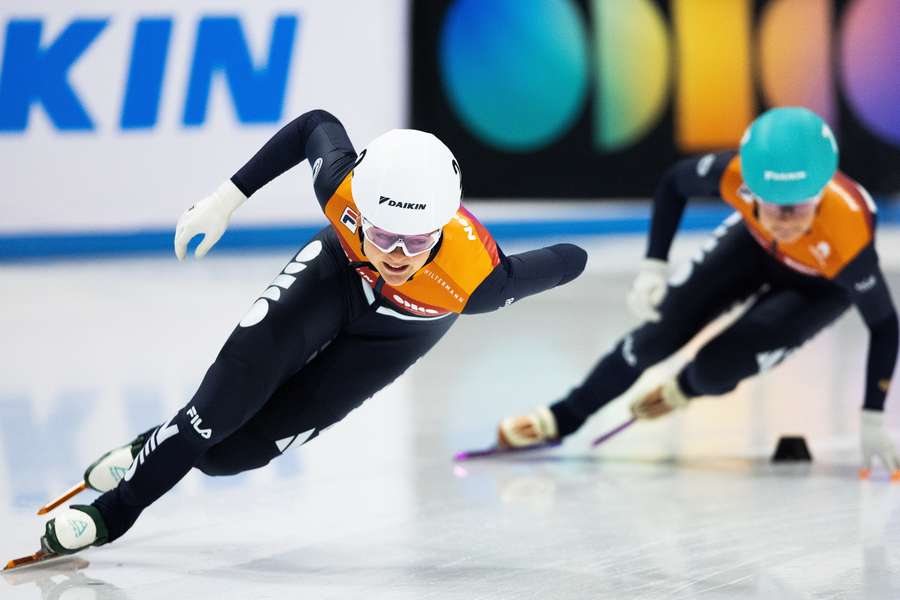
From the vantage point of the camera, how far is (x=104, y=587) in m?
3.60

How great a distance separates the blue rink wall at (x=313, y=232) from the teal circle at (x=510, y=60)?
0.71m

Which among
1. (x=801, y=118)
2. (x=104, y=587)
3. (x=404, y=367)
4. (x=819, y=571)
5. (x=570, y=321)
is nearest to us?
(x=104, y=587)

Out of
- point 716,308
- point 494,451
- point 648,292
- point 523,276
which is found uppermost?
point 523,276

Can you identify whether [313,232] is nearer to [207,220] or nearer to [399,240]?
[207,220]

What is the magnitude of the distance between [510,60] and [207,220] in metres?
7.23

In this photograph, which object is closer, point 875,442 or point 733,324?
point 875,442

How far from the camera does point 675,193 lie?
5.21 meters

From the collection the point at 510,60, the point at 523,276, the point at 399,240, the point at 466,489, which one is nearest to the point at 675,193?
the point at 466,489

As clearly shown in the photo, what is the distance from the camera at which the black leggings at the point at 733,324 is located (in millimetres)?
5047

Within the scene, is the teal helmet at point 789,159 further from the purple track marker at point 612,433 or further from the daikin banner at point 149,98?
the daikin banner at point 149,98

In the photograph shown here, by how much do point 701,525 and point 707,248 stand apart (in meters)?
1.26

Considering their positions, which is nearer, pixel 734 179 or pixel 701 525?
Result: pixel 701 525

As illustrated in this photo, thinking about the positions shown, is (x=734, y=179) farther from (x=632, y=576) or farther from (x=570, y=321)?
(x=570, y=321)

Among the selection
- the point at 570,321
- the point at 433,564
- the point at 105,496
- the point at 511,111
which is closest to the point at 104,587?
the point at 105,496
